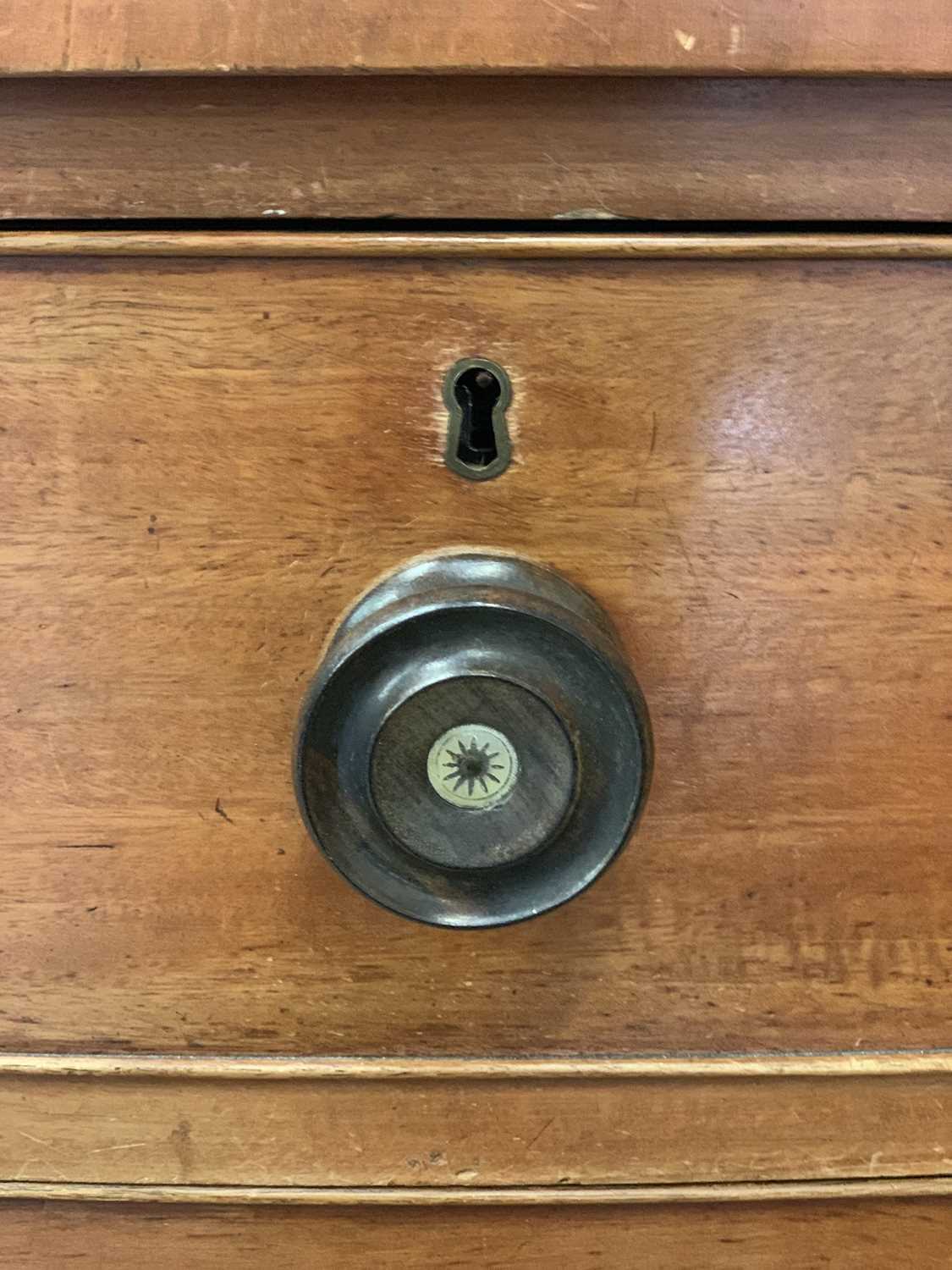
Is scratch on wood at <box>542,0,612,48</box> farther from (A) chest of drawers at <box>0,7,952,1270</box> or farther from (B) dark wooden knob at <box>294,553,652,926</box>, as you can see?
(B) dark wooden knob at <box>294,553,652,926</box>

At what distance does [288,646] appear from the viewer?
19.6 inches

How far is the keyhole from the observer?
0.46m

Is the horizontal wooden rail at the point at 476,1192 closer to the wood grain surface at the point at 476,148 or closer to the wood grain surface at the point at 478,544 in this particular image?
the wood grain surface at the point at 478,544

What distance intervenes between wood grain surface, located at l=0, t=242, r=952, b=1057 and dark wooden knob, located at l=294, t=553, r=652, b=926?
0.15 ft

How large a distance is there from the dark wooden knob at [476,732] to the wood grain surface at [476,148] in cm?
16

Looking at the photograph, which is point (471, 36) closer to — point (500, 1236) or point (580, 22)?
point (580, 22)

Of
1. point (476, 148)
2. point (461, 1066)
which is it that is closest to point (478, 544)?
point (476, 148)

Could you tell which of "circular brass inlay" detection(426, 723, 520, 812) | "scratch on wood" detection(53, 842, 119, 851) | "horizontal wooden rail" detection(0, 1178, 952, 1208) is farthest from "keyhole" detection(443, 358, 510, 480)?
"horizontal wooden rail" detection(0, 1178, 952, 1208)

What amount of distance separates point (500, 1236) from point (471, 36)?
599 mm

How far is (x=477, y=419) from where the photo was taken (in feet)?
1.55

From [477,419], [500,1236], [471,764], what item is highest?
[477,419]

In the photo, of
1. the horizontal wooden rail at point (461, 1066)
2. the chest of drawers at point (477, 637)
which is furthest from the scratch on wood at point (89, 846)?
the horizontal wooden rail at point (461, 1066)

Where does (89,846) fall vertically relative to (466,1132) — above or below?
above

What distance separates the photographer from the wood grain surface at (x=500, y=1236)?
1.92 feet
